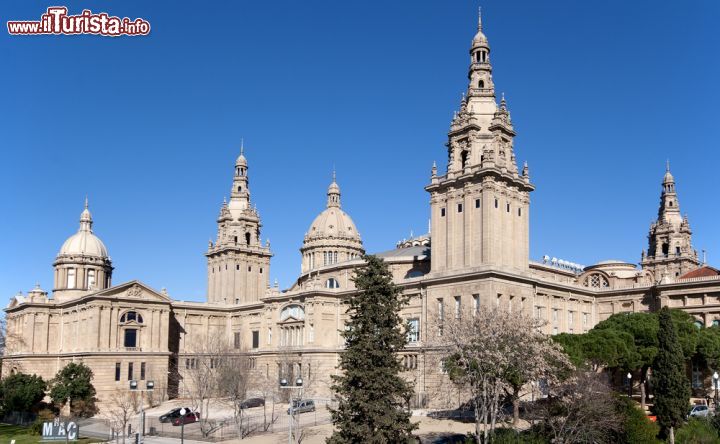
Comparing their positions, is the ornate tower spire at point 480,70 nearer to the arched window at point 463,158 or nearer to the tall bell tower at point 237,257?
the arched window at point 463,158

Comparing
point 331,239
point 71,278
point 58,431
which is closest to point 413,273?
point 331,239

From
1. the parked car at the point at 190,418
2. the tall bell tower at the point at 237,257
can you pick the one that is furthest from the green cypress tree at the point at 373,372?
the tall bell tower at the point at 237,257

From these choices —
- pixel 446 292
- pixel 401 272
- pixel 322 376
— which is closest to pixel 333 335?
pixel 322 376

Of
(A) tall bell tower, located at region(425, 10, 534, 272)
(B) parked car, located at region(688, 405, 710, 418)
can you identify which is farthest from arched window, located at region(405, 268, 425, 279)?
(B) parked car, located at region(688, 405, 710, 418)

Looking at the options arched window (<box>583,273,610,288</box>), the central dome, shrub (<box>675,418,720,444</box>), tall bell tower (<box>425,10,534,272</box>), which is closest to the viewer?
shrub (<box>675,418,720,444</box>)

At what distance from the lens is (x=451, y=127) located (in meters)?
76.1

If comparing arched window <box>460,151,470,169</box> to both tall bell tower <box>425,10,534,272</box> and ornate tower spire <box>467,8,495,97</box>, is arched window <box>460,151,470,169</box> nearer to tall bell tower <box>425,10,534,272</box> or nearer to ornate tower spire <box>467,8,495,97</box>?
tall bell tower <box>425,10,534,272</box>

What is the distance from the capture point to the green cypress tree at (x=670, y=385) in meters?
45.0

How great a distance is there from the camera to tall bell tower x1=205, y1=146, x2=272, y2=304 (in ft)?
367

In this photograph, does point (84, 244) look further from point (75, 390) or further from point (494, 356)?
point (494, 356)

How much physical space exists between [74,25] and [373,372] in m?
25.7

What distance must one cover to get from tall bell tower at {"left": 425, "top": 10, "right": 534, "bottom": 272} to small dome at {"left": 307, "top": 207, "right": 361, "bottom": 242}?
45401 mm

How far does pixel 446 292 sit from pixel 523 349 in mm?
25530

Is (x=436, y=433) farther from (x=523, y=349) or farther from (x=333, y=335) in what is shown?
(x=333, y=335)
